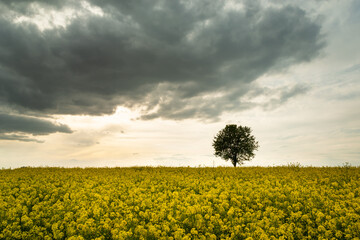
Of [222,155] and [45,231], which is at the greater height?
[222,155]

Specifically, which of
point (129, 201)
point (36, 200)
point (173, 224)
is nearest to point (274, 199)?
point (173, 224)

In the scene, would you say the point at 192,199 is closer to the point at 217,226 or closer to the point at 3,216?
the point at 217,226

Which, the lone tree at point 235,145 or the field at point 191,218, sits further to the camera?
the lone tree at point 235,145

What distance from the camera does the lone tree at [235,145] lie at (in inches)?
2032

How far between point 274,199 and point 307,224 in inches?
111

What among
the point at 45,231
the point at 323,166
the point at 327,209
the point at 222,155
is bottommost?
the point at 45,231

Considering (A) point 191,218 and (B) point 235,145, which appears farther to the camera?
(B) point 235,145

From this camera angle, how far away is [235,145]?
5181 centimetres

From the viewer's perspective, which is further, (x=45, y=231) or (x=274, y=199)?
(x=274, y=199)

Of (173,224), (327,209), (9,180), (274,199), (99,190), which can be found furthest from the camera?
(9,180)

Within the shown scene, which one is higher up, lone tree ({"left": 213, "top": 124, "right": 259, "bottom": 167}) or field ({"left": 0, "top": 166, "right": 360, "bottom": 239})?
lone tree ({"left": 213, "top": 124, "right": 259, "bottom": 167})

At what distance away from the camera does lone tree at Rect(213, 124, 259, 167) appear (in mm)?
51625

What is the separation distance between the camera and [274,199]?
40.2 feet

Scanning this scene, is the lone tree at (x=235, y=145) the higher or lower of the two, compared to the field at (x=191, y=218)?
higher
